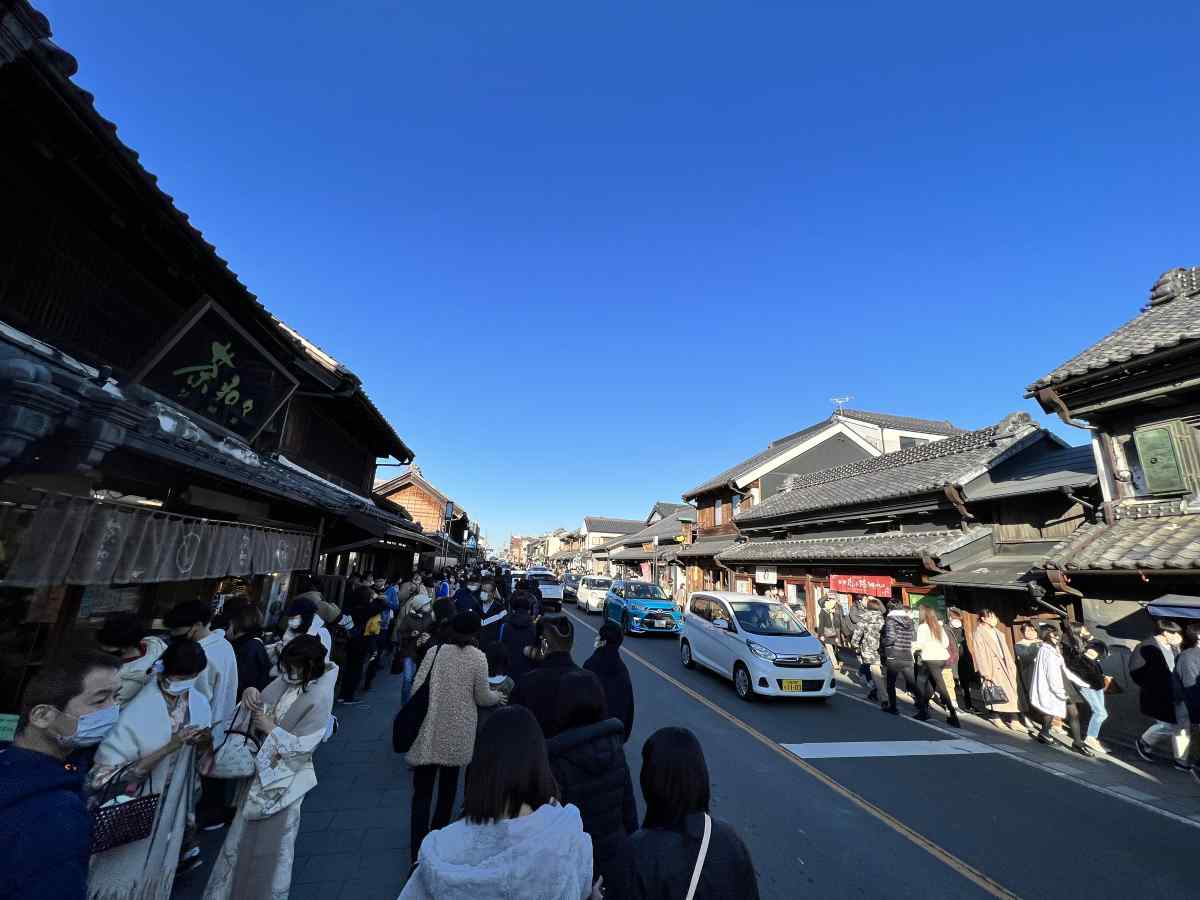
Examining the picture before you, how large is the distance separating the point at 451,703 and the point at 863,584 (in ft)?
46.1

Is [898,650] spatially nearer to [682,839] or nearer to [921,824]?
[921,824]

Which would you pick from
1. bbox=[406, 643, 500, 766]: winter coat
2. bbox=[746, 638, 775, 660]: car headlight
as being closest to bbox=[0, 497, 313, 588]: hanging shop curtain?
bbox=[406, 643, 500, 766]: winter coat

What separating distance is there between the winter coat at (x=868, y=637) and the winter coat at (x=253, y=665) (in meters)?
12.4

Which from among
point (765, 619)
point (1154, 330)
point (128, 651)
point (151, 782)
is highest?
point (1154, 330)

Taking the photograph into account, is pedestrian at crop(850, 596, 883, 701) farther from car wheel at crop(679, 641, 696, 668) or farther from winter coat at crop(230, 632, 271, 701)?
winter coat at crop(230, 632, 271, 701)

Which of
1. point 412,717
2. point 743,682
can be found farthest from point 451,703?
point 743,682

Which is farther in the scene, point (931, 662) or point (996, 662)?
point (996, 662)

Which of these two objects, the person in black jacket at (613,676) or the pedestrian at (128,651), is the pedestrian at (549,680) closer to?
the person in black jacket at (613,676)

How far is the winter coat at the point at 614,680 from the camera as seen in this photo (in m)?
4.19

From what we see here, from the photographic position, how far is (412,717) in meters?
3.74

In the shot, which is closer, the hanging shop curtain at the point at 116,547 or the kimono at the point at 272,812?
the kimono at the point at 272,812

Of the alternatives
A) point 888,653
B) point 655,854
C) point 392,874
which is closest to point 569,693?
point 655,854

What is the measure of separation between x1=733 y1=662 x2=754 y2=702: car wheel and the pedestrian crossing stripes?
2001 mm

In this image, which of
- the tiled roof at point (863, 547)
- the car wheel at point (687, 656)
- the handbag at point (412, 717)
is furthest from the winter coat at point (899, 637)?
the handbag at point (412, 717)
